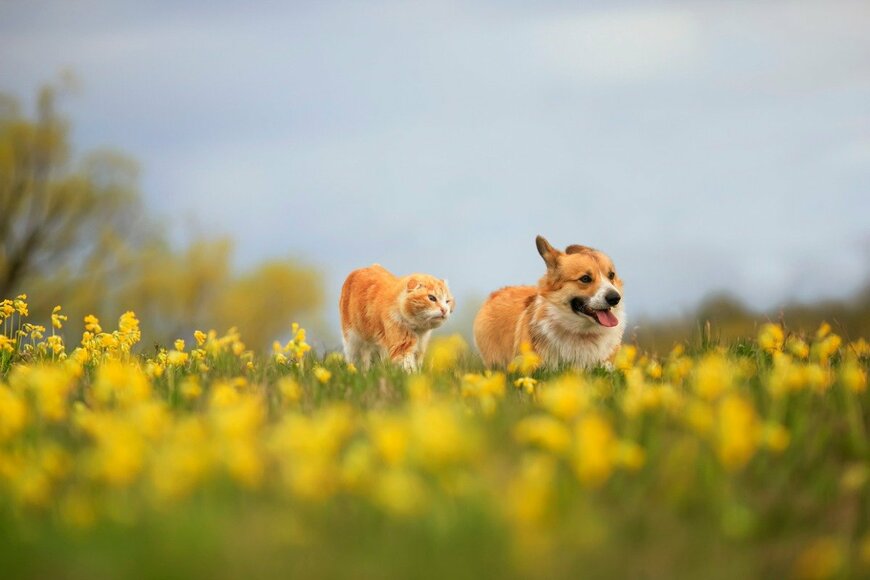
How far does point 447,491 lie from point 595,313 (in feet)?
16.5

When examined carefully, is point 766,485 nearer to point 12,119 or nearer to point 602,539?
point 602,539

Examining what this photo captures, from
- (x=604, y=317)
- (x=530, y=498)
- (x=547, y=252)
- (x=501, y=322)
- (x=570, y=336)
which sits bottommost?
(x=530, y=498)

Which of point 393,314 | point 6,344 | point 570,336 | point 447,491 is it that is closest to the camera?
point 447,491

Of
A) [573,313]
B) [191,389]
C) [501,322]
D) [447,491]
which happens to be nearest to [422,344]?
[501,322]

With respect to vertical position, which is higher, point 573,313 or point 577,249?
point 577,249

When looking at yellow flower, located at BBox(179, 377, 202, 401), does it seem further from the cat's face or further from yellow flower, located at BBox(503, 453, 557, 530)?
the cat's face

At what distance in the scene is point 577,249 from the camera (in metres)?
8.61

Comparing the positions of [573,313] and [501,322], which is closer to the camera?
[573,313]

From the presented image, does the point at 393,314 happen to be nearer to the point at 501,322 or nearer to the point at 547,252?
the point at 501,322

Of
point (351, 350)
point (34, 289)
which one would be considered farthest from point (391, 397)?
point (34, 289)

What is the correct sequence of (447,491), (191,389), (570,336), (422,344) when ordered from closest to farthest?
(447,491) < (191,389) < (570,336) < (422,344)

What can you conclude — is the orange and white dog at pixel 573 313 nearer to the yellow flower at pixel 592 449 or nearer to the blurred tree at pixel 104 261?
the yellow flower at pixel 592 449

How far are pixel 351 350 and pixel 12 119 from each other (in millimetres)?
19669

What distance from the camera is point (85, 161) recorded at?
26.8 metres
